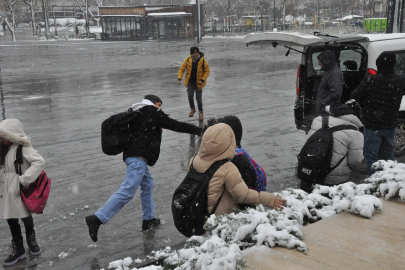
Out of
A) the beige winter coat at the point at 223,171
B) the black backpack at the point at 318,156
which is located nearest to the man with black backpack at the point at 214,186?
the beige winter coat at the point at 223,171

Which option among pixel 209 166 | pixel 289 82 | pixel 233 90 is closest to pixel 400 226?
pixel 209 166

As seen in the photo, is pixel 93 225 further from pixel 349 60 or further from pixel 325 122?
pixel 349 60

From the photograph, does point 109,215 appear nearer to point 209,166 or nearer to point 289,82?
point 209,166

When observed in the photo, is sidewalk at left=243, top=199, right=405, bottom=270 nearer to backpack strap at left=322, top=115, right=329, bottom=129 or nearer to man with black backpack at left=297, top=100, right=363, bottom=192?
man with black backpack at left=297, top=100, right=363, bottom=192

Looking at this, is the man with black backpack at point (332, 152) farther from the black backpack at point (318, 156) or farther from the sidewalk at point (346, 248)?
the sidewalk at point (346, 248)

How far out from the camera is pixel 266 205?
3.41 m

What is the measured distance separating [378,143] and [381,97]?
60 centimetres

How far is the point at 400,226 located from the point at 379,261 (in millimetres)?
616

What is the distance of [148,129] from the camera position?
4.62 metres

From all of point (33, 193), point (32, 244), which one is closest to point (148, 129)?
point (33, 193)

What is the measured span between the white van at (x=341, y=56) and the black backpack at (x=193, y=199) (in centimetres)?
373

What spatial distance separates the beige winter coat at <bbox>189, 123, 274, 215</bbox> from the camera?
336cm

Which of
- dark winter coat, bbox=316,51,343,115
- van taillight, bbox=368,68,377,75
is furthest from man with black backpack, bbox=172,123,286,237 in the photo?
van taillight, bbox=368,68,377,75

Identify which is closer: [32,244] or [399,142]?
[32,244]
